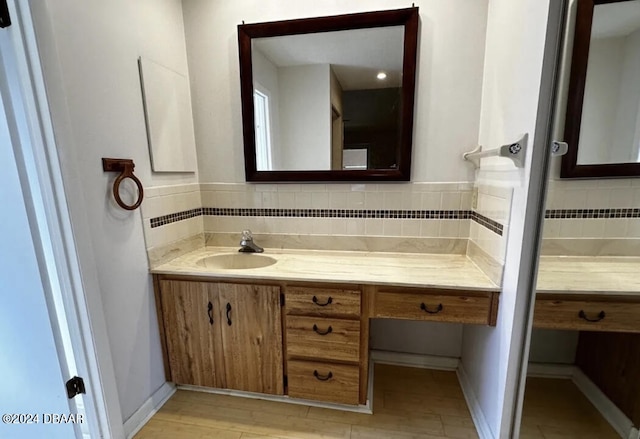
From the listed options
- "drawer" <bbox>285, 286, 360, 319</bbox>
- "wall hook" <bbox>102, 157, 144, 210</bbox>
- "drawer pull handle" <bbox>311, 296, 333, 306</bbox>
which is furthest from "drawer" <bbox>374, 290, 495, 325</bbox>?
"wall hook" <bbox>102, 157, 144, 210</bbox>

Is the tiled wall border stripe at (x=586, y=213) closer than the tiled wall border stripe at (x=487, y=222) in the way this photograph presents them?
Yes

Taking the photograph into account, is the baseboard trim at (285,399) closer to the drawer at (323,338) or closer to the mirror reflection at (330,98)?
the drawer at (323,338)

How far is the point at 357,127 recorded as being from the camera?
1.67 metres

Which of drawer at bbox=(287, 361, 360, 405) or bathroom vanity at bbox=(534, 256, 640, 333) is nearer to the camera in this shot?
bathroom vanity at bbox=(534, 256, 640, 333)

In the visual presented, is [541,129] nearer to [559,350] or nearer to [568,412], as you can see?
[559,350]

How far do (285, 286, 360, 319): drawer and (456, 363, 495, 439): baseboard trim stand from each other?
790 mm

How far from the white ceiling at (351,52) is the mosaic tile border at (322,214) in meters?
0.73

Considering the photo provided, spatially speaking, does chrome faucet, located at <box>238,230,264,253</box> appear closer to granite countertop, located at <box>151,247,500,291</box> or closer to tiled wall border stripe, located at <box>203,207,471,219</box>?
granite countertop, located at <box>151,247,500,291</box>

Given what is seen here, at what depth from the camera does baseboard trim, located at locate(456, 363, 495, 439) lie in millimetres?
1381

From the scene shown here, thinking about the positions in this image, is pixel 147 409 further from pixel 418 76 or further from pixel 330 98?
pixel 418 76

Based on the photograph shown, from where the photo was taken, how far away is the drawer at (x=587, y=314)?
42.6 inches

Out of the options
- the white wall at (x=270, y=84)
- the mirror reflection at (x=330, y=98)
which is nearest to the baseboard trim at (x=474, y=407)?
the mirror reflection at (x=330, y=98)

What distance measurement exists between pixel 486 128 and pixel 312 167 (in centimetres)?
96

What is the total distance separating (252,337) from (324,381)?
450 millimetres
